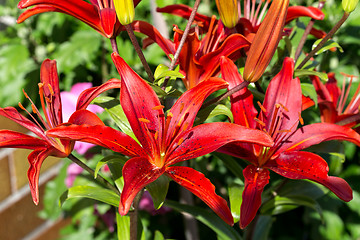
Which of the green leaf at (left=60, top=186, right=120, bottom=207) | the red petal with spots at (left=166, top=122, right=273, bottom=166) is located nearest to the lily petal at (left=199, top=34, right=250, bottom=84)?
the red petal with spots at (left=166, top=122, right=273, bottom=166)

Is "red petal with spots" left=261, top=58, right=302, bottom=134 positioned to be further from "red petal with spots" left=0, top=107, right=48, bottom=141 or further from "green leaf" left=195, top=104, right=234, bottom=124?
"red petal with spots" left=0, top=107, right=48, bottom=141

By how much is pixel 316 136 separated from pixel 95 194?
1.01ft

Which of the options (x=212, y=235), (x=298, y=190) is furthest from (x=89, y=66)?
(x=298, y=190)

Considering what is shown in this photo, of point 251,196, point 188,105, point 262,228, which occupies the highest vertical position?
point 188,105

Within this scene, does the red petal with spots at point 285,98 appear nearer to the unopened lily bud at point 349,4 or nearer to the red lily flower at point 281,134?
the red lily flower at point 281,134

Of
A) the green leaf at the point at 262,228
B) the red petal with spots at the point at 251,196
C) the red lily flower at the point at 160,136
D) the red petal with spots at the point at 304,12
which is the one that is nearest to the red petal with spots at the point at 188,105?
the red lily flower at the point at 160,136

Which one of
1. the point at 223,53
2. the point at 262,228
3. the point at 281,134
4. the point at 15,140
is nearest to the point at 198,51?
the point at 223,53

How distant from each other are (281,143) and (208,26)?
8.2 inches

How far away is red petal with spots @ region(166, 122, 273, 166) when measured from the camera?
504mm

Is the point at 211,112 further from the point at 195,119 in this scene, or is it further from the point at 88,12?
the point at 88,12

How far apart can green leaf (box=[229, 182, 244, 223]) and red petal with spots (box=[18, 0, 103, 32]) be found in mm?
297

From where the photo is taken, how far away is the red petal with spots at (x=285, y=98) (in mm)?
615

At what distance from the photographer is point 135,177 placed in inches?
20.0

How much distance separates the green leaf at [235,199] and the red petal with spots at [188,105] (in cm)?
14
